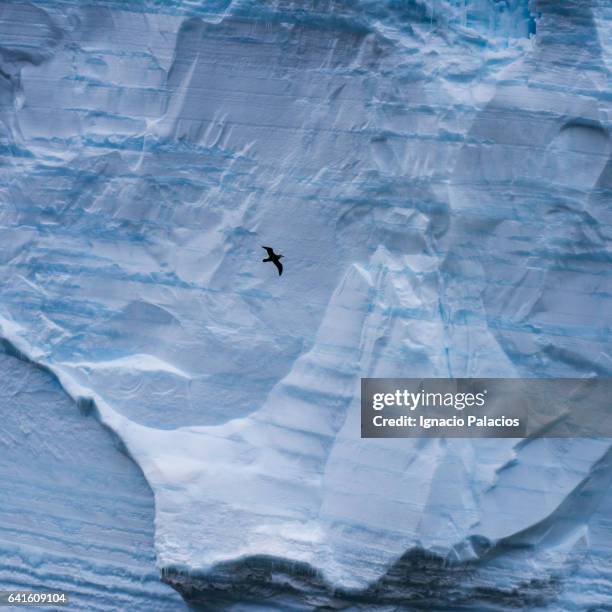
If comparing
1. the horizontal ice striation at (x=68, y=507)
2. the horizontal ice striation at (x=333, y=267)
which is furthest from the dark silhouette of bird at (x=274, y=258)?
the horizontal ice striation at (x=68, y=507)

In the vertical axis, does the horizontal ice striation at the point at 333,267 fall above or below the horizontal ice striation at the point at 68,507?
above

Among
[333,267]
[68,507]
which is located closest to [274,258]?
[333,267]

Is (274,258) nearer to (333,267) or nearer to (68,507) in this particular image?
(333,267)

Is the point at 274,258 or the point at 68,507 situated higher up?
the point at 274,258

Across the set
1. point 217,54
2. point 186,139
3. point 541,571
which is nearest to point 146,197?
point 186,139

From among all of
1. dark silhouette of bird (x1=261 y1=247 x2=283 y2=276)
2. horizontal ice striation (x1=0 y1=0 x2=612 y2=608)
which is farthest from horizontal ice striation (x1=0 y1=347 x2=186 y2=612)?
dark silhouette of bird (x1=261 y1=247 x2=283 y2=276)

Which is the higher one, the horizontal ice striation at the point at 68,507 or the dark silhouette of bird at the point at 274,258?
the dark silhouette of bird at the point at 274,258

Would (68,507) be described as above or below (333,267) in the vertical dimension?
below

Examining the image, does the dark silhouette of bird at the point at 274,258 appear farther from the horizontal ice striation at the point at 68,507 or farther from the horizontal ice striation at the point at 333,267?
the horizontal ice striation at the point at 68,507
